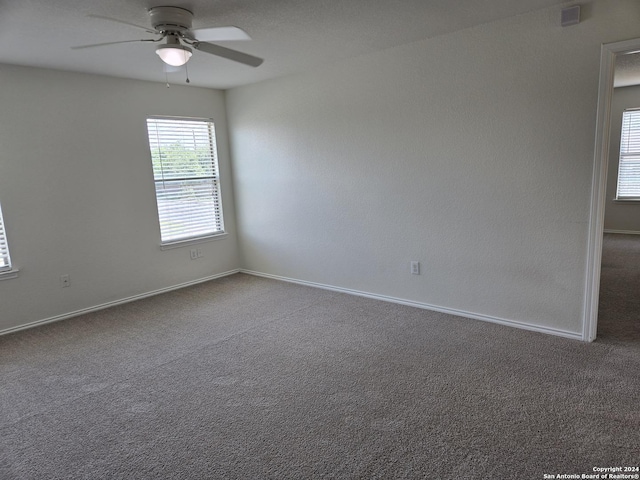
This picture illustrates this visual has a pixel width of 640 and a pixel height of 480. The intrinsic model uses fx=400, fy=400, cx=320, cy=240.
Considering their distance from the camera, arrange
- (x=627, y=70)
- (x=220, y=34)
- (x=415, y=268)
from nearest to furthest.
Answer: (x=220, y=34) < (x=415, y=268) < (x=627, y=70)

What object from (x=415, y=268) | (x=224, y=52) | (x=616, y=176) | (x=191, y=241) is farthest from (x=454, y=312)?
(x=616, y=176)

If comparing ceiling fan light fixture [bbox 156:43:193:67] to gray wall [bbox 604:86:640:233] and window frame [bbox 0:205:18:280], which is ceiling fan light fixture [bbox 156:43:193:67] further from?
gray wall [bbox 604:86:640:233]

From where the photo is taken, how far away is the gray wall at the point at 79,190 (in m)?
3.70

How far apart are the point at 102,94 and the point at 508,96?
3908mm

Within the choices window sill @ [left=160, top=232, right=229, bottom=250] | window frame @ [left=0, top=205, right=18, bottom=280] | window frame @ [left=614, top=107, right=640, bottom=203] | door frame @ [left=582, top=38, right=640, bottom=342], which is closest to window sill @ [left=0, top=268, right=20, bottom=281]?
window frame @ [left=0, top=205, right=18, bottom=280]

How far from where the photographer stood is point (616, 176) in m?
7.04

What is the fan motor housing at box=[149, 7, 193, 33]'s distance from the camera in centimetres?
251

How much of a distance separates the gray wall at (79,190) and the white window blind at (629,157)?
6.97 metres

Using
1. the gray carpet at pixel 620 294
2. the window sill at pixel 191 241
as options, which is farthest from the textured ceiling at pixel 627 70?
the window sill at pixel 191 241

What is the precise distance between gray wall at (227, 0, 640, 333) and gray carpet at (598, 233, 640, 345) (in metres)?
0.39

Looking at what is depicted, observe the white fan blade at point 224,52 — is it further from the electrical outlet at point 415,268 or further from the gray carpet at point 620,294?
the gray carpet at point 620,294

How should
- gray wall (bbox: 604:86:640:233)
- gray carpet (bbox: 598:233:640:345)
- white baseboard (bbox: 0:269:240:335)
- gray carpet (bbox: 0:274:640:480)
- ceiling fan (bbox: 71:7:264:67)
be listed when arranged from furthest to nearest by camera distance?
gray wall (bbox: 604:86:640:233) < white baseboard (bbox: 0:269:240:335) < gray carpet (bbox: 598:233:640:345) < ceiling fan (bbox: 71:7:264:67) < gray carpet (bbox: 0:274:640:480)

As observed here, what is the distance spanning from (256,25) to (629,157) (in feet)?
23.1

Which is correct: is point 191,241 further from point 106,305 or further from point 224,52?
point 224,52
